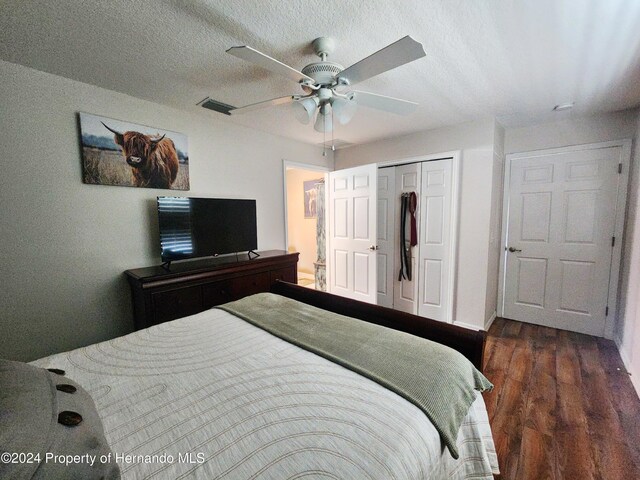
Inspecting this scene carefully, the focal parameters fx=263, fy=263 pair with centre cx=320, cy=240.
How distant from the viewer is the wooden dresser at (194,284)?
2.00 meters

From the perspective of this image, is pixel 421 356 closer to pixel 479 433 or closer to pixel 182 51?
pixel 479 433

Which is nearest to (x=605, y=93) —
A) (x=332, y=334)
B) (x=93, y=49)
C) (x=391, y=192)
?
(x=391, y=192)

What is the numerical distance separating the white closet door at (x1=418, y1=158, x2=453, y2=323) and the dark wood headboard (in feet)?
6.20

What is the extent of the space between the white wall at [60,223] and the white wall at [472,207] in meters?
2.86

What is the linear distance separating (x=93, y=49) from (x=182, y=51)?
521mm

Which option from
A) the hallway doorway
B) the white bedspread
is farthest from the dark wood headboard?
the hallway doorway

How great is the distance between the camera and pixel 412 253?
352 centimetres

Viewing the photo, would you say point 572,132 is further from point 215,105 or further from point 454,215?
point 215,105

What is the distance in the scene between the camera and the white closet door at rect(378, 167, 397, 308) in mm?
3662

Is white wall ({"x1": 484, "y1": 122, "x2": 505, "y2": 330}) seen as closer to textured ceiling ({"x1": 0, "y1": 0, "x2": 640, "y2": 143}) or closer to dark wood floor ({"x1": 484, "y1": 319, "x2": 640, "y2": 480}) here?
dark wood floor ({"x1": 484, "y1": 319, "x2": 640, "y2": 480})

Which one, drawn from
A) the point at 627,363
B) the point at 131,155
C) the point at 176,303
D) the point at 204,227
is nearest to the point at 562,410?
Answer: the point at 627,363

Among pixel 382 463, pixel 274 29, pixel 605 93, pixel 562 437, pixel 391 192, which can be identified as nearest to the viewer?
pixel 382 463

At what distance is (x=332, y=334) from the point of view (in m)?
1.40

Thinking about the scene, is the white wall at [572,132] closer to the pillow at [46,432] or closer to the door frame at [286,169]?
the door frame at [286,169]
